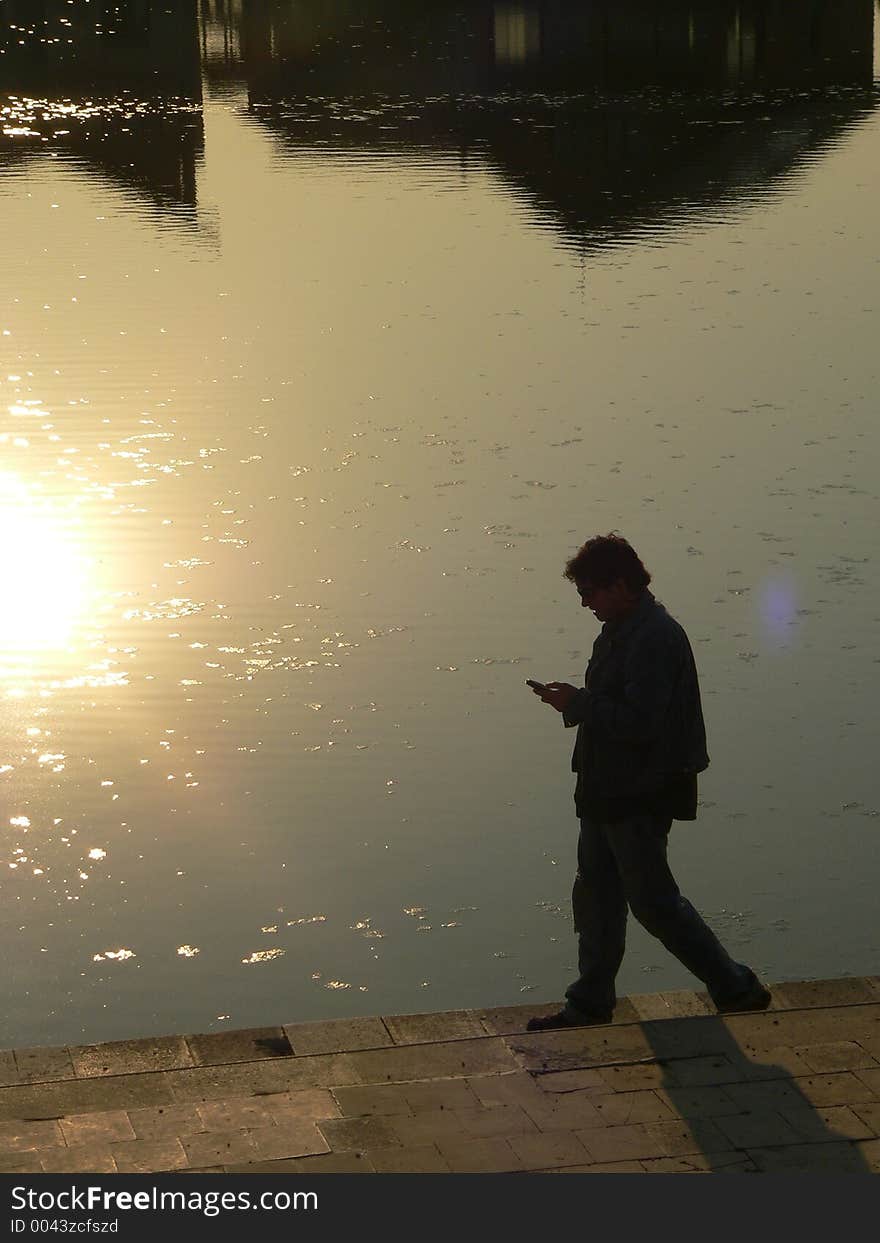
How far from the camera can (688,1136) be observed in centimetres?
595

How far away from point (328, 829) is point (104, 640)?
2846 millimetres

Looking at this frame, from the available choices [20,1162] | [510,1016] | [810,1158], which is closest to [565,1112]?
[810,1158]

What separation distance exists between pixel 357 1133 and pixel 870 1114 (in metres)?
1.55

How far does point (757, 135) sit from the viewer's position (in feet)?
113

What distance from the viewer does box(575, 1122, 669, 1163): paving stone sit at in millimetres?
5801

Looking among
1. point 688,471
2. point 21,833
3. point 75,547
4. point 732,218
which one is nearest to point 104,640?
point 75,547

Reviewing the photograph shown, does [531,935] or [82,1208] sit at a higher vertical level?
[82,1208]

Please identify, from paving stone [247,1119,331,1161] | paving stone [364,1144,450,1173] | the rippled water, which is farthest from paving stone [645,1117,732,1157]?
the rippled water

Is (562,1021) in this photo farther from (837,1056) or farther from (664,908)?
(837,1056)

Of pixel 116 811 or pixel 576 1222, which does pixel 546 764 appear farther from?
pixel 576 1222

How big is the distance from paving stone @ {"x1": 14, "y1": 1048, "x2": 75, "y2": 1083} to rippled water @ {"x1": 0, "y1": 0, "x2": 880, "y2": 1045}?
4.64 ft

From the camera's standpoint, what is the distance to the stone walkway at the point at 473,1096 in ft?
18.9

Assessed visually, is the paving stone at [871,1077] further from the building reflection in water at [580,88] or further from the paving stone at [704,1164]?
the building reflection in water at [580,88]

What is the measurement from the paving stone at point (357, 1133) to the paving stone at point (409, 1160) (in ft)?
0.16
